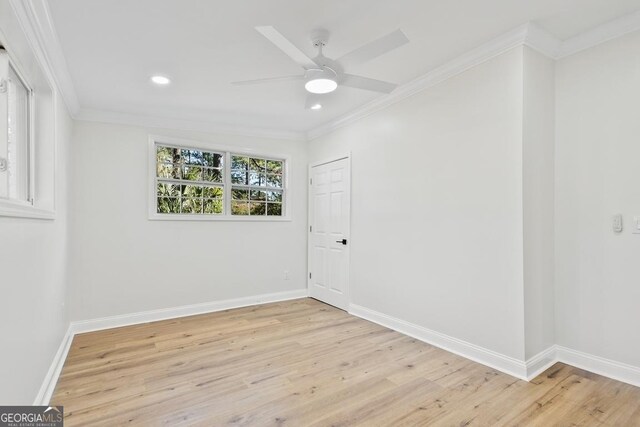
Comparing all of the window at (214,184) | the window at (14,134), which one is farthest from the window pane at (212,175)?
the window at (14,134)

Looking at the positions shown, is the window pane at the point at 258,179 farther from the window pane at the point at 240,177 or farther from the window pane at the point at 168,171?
the window pane at the point at 168,171

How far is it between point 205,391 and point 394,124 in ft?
10.1

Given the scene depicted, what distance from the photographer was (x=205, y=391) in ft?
7.79

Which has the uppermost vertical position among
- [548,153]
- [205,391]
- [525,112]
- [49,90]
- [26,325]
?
[49,90]

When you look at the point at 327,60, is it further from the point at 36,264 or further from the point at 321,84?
the point at 36,264

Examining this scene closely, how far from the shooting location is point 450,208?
3.02 meters

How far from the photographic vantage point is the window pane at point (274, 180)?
5027 mm

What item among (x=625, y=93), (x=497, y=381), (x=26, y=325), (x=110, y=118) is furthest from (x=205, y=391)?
(x=625, y=93)

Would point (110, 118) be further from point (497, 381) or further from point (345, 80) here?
point (497, 381)

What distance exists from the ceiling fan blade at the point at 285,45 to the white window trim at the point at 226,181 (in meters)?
2.55

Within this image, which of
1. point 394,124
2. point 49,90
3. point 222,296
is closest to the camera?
point 49,90

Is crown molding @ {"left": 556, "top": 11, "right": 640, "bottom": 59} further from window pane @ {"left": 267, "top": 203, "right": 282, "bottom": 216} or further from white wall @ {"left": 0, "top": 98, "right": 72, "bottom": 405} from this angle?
white wall @ {"left": 0, "top": 98, "right": 72, "bottom": 405}

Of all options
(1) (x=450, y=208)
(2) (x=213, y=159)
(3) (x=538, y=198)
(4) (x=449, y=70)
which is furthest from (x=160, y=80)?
(3) (x=538, y=198)

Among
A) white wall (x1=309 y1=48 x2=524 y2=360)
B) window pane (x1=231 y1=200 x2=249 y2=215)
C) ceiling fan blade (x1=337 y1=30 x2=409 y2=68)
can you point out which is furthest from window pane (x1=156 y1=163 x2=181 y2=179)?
ceiling fan blade (x1=337 y1=30 x2=409 y2=68)
